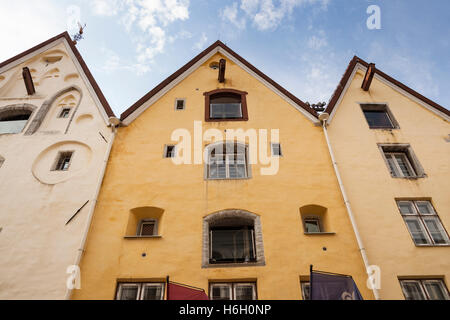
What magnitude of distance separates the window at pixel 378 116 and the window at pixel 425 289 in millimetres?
8017

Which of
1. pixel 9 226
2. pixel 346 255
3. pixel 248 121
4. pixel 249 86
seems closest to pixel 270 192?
pixel 346 255

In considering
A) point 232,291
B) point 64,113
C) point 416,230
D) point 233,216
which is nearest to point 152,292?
point 232,291

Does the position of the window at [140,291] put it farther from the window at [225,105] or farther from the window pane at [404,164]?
the window pane at [404,164]

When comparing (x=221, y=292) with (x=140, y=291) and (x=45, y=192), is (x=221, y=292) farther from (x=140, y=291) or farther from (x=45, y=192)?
(x=45, y=192)

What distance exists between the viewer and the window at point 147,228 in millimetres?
11910

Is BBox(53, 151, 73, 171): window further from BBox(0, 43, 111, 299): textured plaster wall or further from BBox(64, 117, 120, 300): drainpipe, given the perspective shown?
BBox(64, 117, 120, 300): drainpipe

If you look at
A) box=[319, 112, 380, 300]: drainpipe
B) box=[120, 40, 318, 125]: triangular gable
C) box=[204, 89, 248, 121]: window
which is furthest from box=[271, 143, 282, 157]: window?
box=[120, 40, 318, 125]: triangular gable

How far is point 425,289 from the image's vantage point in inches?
382

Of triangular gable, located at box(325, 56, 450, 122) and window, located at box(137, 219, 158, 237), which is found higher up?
triangular gable, located at box(325, 56, 450, 122)

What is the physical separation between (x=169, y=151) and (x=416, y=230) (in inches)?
420

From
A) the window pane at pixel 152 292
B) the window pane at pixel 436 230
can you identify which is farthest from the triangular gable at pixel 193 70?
the window pane at pixel 152 292

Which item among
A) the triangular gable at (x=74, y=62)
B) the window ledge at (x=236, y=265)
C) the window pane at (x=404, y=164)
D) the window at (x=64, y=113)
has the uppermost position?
the triangular gable at (x=74, y=62)

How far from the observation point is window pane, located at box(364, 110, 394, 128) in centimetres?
1611
